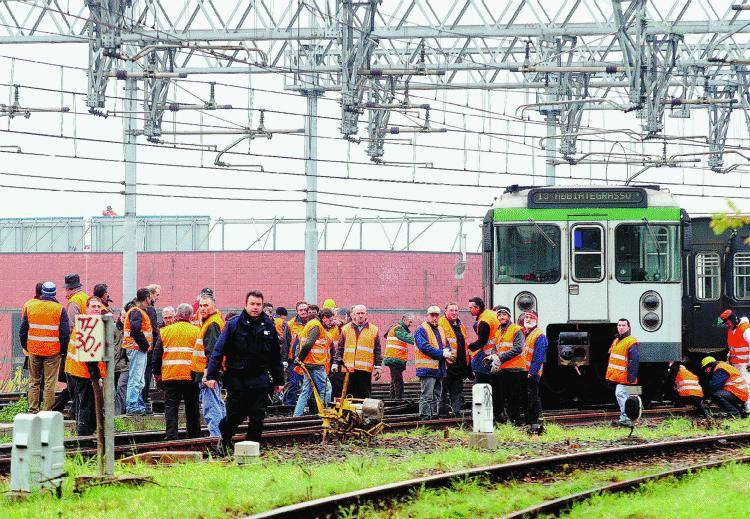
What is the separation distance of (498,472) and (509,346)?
5.47 metres

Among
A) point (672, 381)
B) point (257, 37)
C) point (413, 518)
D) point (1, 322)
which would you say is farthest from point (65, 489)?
point (1, 322)

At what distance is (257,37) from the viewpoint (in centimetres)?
3297

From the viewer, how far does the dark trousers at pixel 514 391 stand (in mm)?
19578

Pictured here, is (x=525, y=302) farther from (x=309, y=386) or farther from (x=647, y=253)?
(x=309, y=386)

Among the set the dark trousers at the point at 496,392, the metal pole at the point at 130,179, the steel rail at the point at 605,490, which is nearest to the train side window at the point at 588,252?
the dark trousers at the point at 496,392

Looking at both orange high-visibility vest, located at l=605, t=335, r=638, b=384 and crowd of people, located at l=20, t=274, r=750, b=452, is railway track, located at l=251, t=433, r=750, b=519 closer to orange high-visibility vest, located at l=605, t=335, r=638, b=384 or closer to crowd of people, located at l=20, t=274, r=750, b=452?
crowd of people, located at l=20, t=274, r=750, b=452

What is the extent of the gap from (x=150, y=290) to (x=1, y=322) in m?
30.2

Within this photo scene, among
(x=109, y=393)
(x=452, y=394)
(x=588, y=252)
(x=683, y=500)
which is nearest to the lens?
(x=109, y=393)

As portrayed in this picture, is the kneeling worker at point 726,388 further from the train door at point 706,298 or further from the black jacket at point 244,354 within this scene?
the black jacket at point 244,354

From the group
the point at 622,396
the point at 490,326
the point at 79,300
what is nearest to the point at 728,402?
the point at 622,396

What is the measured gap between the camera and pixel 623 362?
20391 mm

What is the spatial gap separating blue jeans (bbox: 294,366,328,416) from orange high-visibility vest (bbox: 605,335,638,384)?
4156 mm

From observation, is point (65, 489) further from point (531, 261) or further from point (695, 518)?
point (531, 261)

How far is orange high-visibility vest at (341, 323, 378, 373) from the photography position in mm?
21766
